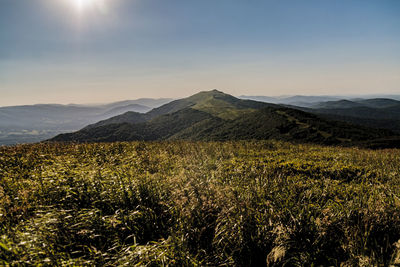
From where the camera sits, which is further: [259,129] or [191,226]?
[259,129]

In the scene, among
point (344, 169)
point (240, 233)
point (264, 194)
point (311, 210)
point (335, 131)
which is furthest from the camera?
point (335, 131)

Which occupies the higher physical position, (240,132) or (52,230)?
(52,230)

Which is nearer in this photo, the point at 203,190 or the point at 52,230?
the point at 52,230

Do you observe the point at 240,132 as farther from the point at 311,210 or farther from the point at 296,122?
the point at 311,210

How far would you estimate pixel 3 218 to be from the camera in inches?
134

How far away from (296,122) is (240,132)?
2950 centimetres

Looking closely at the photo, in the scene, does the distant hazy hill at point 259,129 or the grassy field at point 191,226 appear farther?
the distant hazy hill at point 259,129

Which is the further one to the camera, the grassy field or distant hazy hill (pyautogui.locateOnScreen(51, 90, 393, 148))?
distant hazy hill (pyautogui.locateOnScreen(51, 90, 393, 148))

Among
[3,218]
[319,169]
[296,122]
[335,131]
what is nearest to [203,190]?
[3,218]

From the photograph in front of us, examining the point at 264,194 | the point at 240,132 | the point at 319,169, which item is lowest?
the point at 240,132

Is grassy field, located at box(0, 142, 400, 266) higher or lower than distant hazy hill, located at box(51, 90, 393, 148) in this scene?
higher

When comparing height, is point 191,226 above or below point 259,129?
above

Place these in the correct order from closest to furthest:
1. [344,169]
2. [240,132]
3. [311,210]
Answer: [311,210], [344,169], [240,132]

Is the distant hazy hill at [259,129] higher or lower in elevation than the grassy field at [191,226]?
lower
